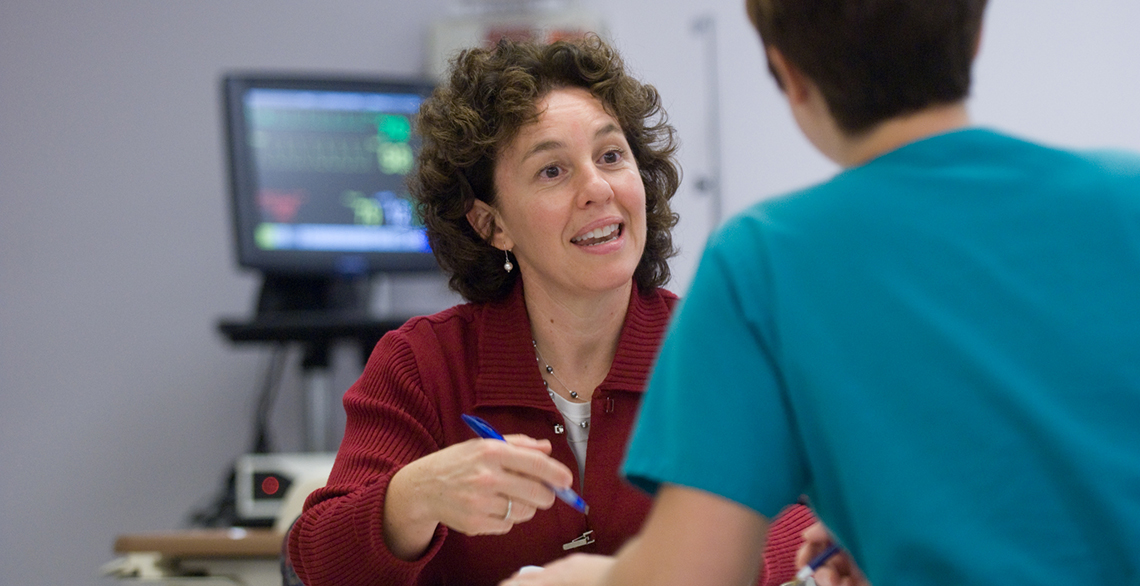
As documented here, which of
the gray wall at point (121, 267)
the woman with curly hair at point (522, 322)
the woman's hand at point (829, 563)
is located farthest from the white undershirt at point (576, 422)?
the gray wall at point (121, 267)

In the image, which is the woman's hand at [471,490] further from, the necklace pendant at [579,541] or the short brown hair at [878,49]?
the short brown hair at [878,49]

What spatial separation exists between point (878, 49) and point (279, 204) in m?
2.11

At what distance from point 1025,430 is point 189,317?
2.72 meters

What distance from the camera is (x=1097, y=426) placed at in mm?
670

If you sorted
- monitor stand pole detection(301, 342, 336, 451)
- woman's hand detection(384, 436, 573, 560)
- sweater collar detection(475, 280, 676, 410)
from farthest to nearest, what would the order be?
monitor stand pole detection(301, 342, 336, 451) < sweater collar detection(475, 280, 676, 410) < woman's hand detection(384, 436, 573, 560)

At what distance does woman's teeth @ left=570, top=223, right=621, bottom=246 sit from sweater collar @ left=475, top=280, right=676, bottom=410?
11 centimetres

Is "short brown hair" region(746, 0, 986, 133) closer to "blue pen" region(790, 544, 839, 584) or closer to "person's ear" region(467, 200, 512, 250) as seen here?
"blue pen" region(790, 544, 839, 584)

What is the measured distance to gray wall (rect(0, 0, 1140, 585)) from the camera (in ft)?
9.57

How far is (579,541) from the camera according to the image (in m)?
1.29

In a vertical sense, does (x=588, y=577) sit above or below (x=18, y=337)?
above

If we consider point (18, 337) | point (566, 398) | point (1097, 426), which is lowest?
point (18, 337)

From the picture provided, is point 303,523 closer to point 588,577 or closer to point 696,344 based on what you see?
point 588,577

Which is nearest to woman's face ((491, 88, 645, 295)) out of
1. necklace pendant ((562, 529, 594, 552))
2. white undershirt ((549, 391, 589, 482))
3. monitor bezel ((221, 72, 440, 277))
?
white undershirt ((549, 391, 589, 482))

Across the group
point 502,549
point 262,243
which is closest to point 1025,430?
point 502,549
